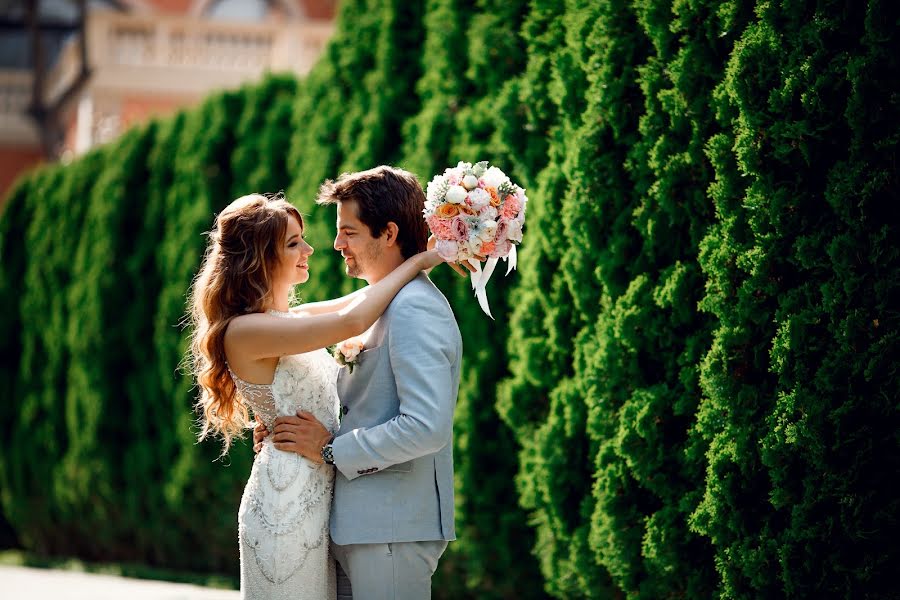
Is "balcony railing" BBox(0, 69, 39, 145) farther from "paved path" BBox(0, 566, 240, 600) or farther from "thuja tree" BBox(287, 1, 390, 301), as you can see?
"thuja tree" BBox(287, 1, 390, 301)

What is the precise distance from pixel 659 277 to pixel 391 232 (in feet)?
4.55

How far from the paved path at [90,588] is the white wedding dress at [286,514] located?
13.3 feet

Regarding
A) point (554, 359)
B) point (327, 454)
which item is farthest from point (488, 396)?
point (327, 454)

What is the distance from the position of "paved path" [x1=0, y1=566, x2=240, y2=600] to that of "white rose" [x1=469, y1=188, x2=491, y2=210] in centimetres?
475

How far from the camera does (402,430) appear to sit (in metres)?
3.39

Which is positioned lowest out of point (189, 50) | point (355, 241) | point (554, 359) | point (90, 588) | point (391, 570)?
point (90, 588)

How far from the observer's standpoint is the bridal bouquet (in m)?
3.57

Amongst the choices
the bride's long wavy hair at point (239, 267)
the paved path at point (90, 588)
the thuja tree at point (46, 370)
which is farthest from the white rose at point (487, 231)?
the thuja tree at point (46, 370)

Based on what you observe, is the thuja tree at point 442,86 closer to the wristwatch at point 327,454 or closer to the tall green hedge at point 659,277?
the tall green hedge at point 659,277

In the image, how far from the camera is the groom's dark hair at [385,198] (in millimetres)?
3672

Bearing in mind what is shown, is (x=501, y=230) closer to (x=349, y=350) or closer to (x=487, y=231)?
(x=487, y=231)

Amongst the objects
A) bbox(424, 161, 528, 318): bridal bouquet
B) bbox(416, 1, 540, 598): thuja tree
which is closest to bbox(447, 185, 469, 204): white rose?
bbox(424, 161, 528, 318): bridal bouquet

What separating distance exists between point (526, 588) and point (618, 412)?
4.85 feet

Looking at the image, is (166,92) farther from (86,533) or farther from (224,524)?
(224,524)
